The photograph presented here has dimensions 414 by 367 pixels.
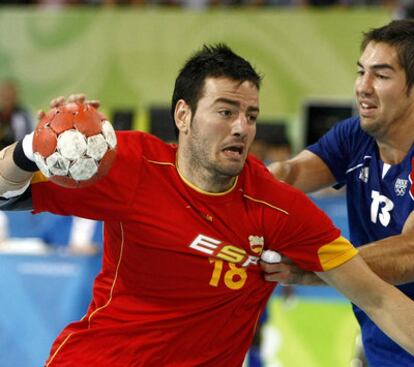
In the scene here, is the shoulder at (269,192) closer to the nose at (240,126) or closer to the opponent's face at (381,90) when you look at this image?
the nose at (240,126)

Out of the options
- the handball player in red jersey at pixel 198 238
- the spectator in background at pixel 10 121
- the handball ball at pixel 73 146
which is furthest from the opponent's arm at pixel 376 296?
the spectator in background at pixel 10 121

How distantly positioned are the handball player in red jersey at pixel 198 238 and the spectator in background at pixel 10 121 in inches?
285

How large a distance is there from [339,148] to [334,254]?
4.76 feet

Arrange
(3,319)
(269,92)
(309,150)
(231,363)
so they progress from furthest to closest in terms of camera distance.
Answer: (269,92), (3,319), (309,150), (231,363)

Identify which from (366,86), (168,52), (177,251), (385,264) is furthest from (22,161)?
(168,52)

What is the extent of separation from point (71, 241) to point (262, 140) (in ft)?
14.5

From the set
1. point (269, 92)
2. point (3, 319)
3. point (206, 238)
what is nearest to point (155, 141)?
point (206, 238)

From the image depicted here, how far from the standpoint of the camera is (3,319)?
25.7 ft

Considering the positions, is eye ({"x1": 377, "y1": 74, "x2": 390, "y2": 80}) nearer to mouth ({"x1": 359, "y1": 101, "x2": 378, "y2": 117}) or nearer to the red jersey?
mouth ({"x1": 359, "y1": 101, "x2": 378, "y2": 117})

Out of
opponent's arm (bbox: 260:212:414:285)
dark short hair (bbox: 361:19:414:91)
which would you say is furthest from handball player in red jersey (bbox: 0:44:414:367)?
dark short hair (bbox: 361:19:414:91)

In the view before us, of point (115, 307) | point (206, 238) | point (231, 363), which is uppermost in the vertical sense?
point (206, 238)

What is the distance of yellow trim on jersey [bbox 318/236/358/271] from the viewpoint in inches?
169

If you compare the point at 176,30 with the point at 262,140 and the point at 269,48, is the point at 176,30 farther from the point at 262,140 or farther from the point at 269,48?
the point at 262,140

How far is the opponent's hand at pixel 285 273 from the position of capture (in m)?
4.37
